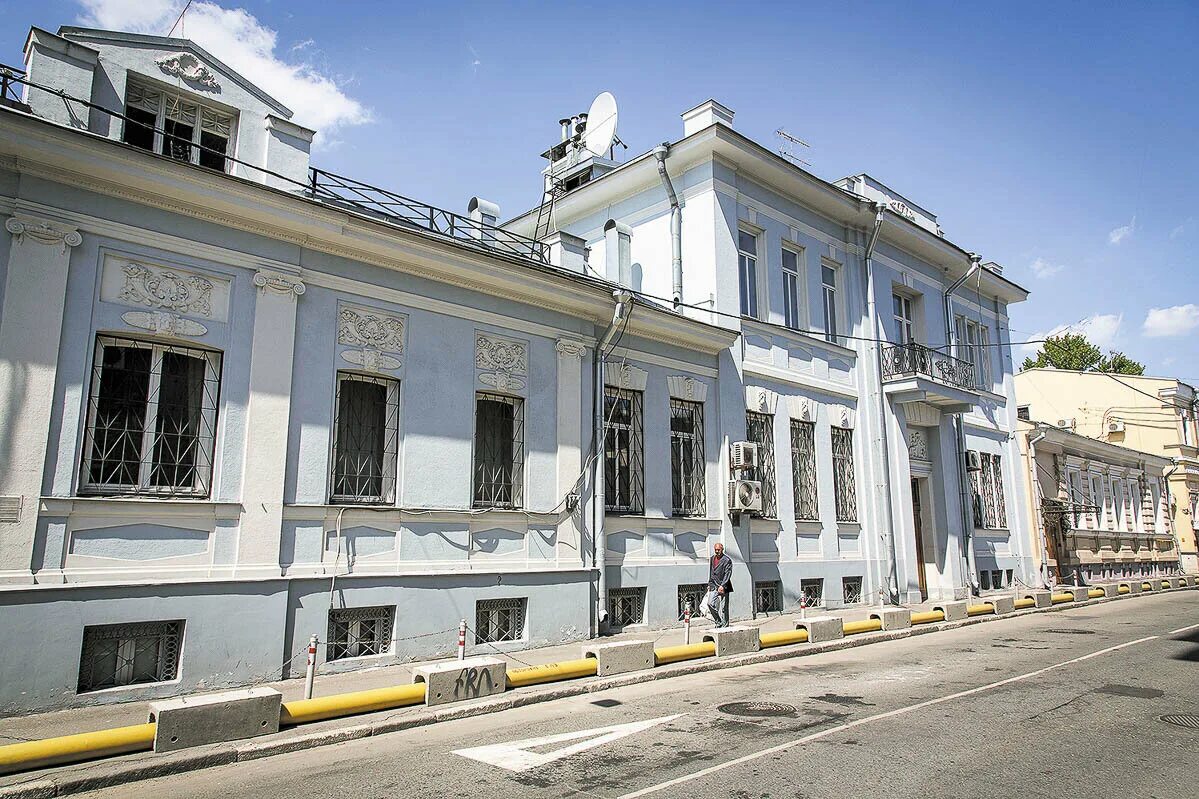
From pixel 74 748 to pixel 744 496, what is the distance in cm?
1168

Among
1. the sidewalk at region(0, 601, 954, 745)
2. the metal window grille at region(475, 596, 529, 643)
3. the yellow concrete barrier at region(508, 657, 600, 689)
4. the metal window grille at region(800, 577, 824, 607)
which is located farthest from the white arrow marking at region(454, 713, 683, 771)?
the metal window grille at region(800, 577, 824, 607)

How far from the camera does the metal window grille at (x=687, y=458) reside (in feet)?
51.1

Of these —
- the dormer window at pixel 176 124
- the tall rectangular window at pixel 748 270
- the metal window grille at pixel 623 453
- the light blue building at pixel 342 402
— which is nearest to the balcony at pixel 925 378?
the light blue building at pixel 342 402

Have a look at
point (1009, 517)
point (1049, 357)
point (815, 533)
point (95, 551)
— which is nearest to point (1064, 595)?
point (1009, 517)

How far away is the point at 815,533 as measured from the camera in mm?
18078

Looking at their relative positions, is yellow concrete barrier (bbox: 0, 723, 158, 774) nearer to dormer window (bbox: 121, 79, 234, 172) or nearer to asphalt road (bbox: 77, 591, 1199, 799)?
asphalt road (bbox: 77, 591, 1199, 799)

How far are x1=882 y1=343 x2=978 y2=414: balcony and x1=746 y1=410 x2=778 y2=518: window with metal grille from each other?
4.50 meters

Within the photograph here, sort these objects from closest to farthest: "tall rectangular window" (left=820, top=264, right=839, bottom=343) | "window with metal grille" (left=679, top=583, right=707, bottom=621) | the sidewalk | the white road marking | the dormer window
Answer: the white road marking → the sidewalk → the dormer window → "window with metal grille" (left=679, top=583, right=707, bottom=621) → "tall rectangular window" (left=820, top=264, right=839, bottom=343)

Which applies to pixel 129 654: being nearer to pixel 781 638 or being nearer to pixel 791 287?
pixel 781 638

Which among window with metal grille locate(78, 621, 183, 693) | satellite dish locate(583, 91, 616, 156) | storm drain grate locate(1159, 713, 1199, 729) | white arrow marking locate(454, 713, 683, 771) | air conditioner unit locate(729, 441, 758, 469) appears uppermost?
satellite dish locate(583, 91, 616, 156)

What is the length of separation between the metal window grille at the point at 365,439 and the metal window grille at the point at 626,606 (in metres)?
4.73

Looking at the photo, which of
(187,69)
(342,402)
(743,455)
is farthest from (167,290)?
(743,455)

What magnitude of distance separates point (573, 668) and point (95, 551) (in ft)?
17.9

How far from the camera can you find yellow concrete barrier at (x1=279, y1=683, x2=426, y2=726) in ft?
25.0
